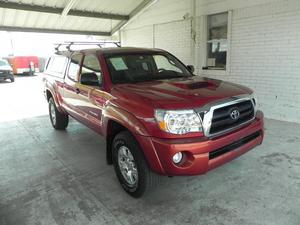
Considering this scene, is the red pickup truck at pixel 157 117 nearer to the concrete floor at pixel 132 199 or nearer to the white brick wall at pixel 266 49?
the concrete floor at pixel 132 199

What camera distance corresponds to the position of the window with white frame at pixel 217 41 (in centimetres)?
671

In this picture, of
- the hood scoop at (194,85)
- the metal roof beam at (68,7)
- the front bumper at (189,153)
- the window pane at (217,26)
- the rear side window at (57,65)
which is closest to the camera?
the front bumper at (189,153)

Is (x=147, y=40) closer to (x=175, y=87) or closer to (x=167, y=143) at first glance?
(x=175, y=87)

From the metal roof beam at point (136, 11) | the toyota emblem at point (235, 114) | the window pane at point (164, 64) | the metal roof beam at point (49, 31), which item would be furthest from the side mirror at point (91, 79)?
the metal roof beam at point (49, 31)

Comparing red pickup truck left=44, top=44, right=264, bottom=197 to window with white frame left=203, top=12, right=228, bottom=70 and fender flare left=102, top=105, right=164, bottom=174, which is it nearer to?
fender flare left=102, top=105, right=164, bottom=174

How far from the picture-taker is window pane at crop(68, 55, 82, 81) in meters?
3.91

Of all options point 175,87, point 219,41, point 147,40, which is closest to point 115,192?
point 175,87

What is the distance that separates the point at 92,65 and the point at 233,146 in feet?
7.08

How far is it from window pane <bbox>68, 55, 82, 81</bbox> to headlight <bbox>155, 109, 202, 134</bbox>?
2.14 metres

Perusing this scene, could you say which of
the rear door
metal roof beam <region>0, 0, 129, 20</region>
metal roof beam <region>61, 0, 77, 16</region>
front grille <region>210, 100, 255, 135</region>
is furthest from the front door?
metal roof beam <region>0, 0, 129, 20</region>

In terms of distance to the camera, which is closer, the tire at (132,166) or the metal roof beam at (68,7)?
the tire at (132,166)

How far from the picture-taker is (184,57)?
812 centimetres

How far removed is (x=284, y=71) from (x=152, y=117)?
449 centimetres

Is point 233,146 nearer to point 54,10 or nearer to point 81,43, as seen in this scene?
point 81,43
